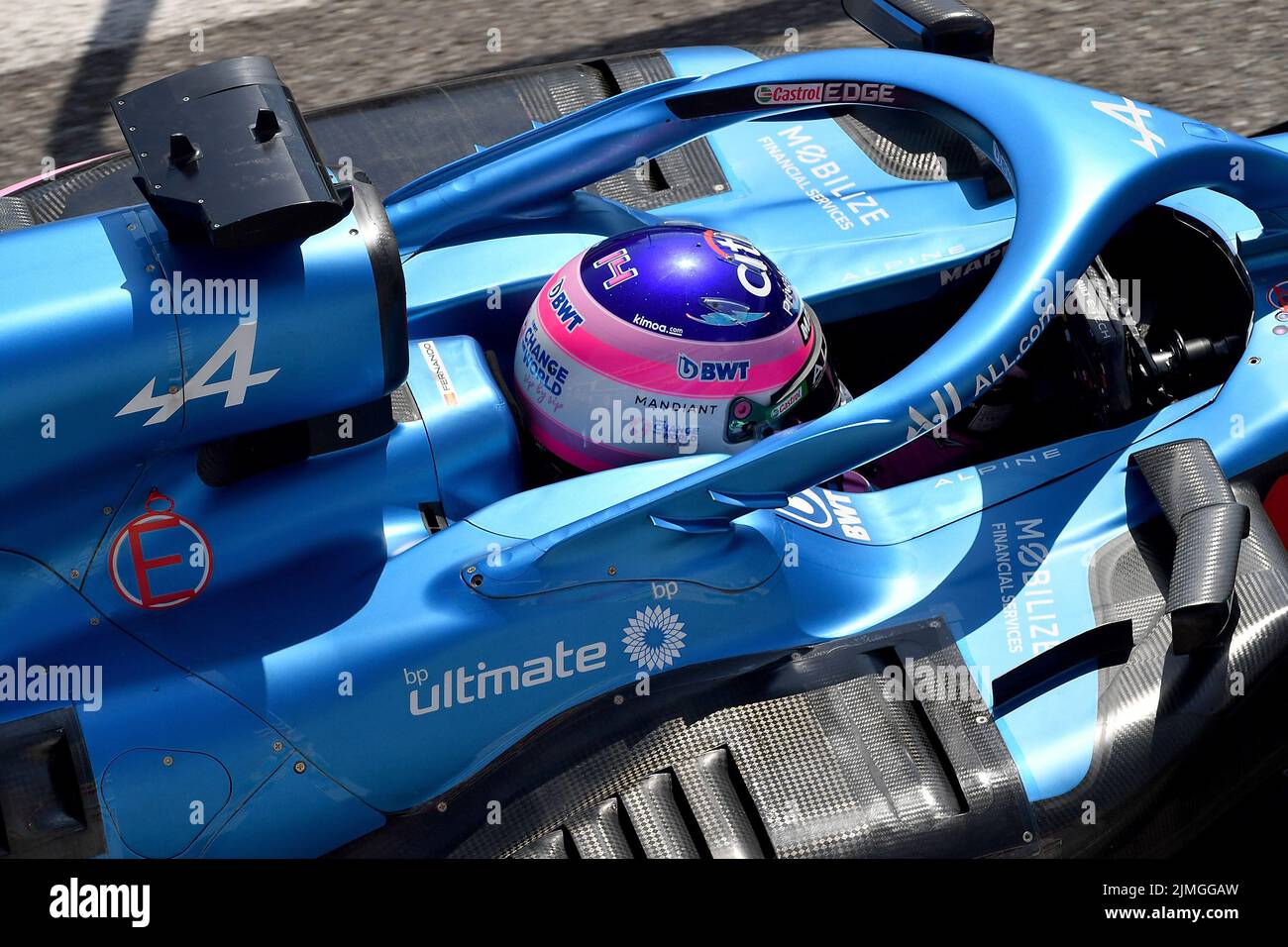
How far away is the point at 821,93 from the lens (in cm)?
339

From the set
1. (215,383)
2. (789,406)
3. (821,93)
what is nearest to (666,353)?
(789,406)

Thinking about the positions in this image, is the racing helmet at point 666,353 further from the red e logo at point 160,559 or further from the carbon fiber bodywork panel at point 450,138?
the carbon fiber bodywork panel at point 450,138

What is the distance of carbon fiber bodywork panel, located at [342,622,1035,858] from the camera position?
2.78m

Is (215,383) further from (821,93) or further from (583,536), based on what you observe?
(821,93)

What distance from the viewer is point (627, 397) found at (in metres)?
2.84

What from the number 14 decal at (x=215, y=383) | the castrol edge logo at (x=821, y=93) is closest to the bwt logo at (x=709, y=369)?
the number 14 decal at (x=215, y=383)

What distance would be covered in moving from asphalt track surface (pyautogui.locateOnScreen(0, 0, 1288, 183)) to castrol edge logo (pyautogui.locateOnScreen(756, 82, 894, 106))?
2988mm

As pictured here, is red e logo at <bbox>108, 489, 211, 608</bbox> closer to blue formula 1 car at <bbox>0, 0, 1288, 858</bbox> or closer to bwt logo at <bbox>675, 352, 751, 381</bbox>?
blue formula 1 car at <bbox>0, 0, 1288, 858</bbox>

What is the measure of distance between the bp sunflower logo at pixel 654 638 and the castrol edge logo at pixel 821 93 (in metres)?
1.35

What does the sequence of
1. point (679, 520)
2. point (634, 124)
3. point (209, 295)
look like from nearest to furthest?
point (209, 295) < point (679, 520) < point (634, 124)

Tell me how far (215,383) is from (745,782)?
4.20 feet
